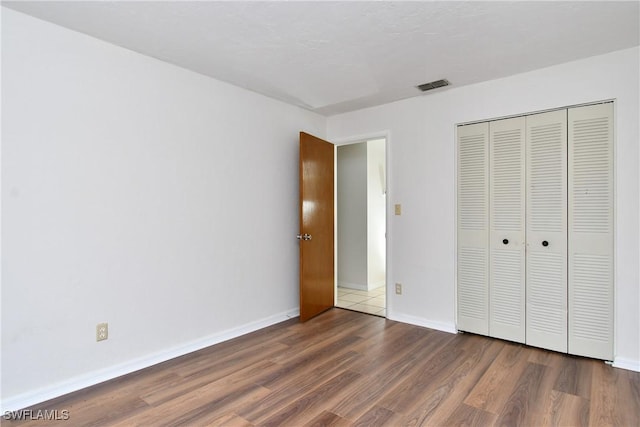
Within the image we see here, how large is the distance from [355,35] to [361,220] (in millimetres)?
3162

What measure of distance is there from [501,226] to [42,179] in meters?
3.52

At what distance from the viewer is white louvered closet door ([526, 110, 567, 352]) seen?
282 centimetres

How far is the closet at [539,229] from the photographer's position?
268cm

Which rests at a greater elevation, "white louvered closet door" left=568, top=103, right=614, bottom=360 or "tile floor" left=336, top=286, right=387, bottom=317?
"white louvered closet door" left=568, top=103, right=614, bottom=360

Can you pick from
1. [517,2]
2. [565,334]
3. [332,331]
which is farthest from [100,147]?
[565,334]

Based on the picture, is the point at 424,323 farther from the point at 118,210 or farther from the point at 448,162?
the point at 118,210

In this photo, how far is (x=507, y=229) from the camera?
3109 millimetres

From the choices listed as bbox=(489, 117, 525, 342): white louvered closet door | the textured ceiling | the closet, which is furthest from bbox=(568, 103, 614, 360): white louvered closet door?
the textured ceiling

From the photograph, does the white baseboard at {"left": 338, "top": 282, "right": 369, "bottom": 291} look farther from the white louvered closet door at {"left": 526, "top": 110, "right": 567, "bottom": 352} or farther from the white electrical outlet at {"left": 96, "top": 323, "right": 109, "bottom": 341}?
the white electrical outlet at {"left": 96, "top": 323, "right": 109, "bottom": 341}

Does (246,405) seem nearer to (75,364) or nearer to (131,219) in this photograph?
(75,364)

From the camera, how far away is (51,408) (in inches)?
80.6

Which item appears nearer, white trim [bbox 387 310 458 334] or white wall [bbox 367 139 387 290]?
white trim [bbox 387 310 458 334]

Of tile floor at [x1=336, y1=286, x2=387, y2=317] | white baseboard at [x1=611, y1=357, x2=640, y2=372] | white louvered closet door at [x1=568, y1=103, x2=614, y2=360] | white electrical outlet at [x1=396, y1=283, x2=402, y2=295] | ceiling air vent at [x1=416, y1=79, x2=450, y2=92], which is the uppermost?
ceiling air vent at [x1=416, y1=79, x2=450, y2=92]

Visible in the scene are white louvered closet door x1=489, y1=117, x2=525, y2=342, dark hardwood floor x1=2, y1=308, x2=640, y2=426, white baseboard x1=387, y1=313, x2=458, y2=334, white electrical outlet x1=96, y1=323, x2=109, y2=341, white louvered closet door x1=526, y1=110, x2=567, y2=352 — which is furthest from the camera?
white baseboard x1=387, y1=313, x2=458, y2=334
